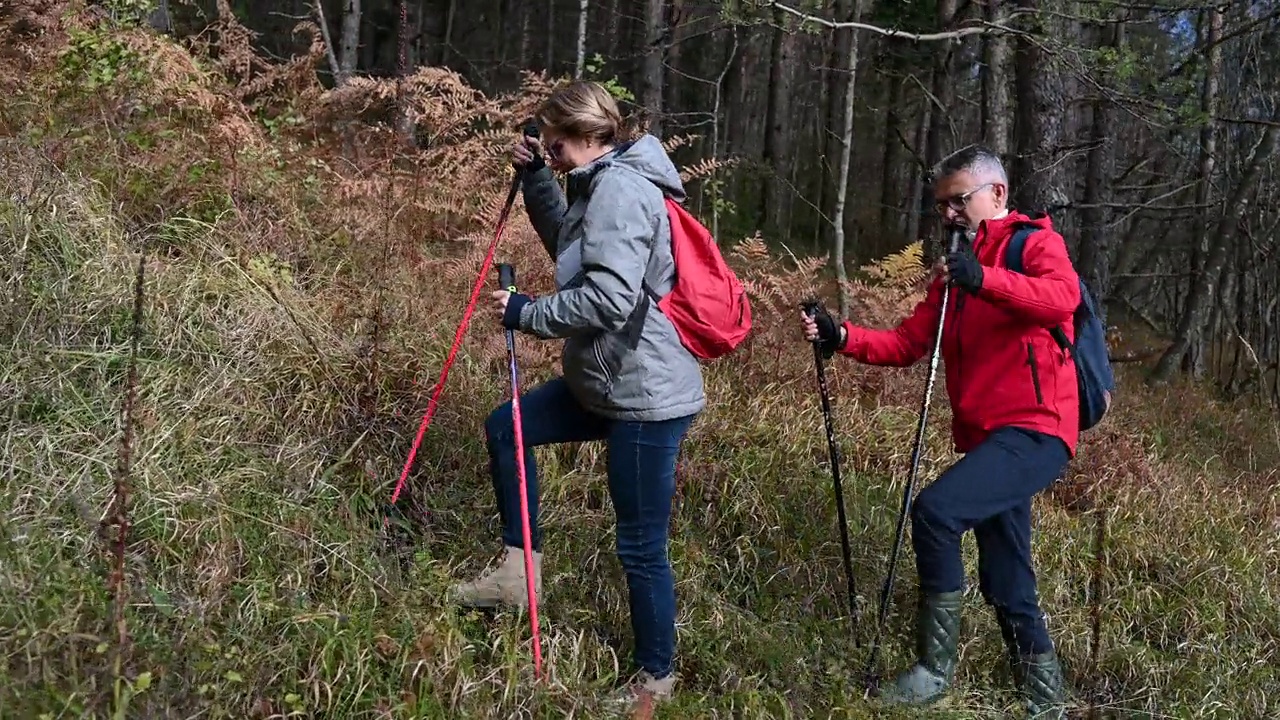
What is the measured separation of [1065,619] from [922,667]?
1419 mm

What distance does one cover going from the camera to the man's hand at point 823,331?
3.97 m

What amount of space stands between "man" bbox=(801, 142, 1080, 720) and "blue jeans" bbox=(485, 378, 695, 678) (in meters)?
1.02

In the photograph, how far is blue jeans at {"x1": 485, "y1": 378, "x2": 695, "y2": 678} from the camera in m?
3.17

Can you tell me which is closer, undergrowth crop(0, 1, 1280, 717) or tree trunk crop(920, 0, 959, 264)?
undergrowth crop(0, 1, 1280, 717)

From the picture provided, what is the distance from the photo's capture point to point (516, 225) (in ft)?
19.8

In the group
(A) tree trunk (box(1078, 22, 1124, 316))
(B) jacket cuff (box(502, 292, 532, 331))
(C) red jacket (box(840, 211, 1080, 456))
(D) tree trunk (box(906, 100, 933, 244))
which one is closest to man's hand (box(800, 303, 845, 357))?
(C) red jacket (box(840, 211, 1080, 456))

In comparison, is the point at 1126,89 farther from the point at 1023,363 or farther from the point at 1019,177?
the point at 1023,363

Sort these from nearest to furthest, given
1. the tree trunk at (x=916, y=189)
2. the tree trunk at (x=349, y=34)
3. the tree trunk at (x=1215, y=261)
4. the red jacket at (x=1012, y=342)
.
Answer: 1. the red jacket at (x=1012, y=342)
2. the tree trunk at (x=1215, y=261)
3. the tree trunk at (x=349, y=34)
4. the tree trunk at (x=916, y=189)

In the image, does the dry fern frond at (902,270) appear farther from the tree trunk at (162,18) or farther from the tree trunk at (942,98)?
the tree trunk at (162,18)

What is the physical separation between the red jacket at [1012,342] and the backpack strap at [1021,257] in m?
0.02

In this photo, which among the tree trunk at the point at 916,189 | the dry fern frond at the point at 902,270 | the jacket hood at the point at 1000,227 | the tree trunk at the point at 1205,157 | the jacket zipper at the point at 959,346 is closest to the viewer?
the jacket hood at the point at 1000,227

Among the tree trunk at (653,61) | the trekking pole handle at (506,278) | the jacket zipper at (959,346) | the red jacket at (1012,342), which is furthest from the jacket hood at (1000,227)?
the tree trunk at (653,61)

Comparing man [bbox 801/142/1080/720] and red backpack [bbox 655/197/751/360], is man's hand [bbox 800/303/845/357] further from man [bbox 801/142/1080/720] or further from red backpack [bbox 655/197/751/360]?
red backpack [bbox 655/197/751/360]

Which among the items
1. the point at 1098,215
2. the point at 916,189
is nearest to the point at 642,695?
the point at 1098,215
